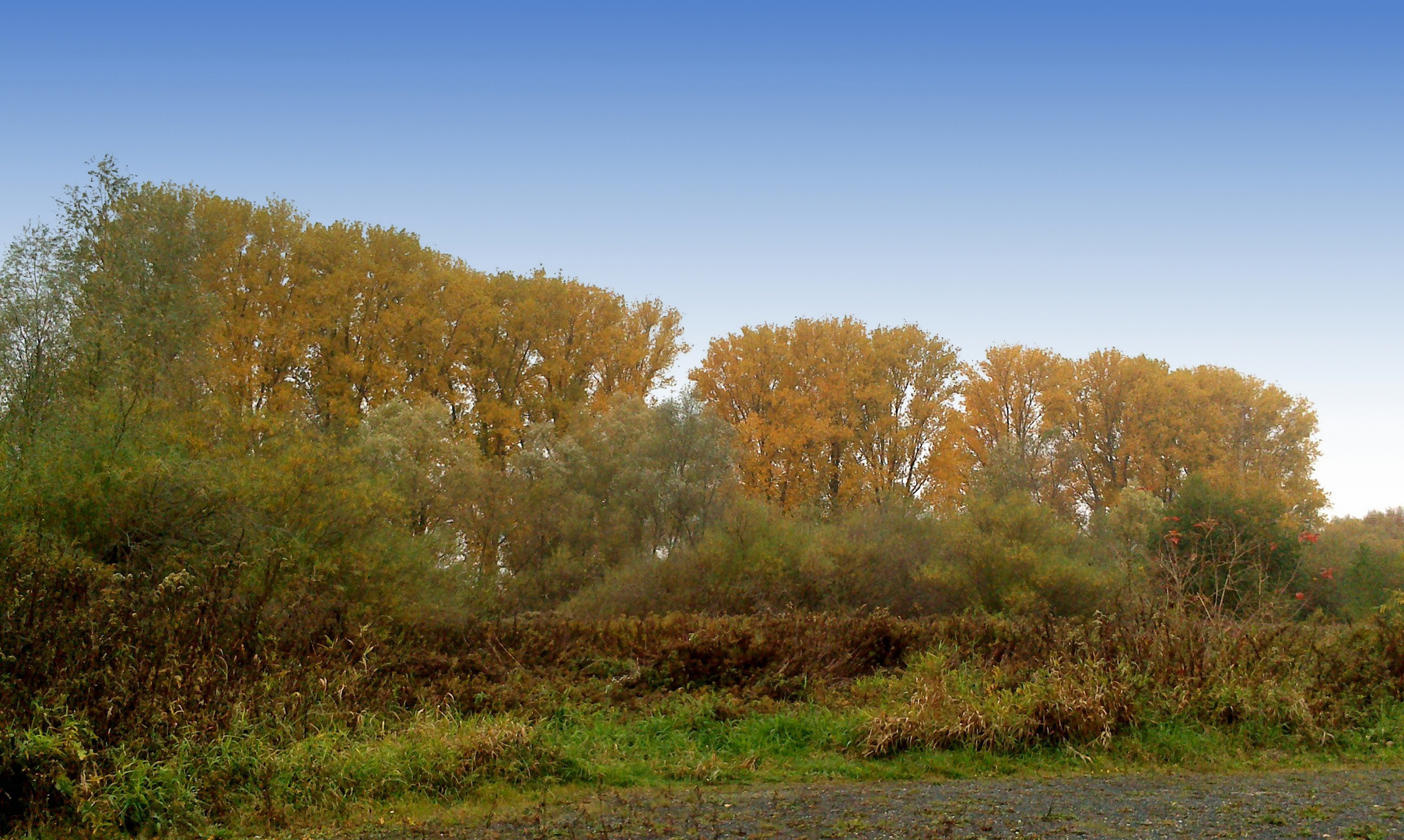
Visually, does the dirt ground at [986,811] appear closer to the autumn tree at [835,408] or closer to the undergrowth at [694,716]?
the undergrowth at [694,716]

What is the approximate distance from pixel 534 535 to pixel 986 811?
20.5 metres

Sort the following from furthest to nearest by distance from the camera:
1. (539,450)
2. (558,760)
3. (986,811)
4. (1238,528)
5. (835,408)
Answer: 1. (835,408)
2. (539,450)
3. (1238,528)
4. (558,760)
5. (986,811)

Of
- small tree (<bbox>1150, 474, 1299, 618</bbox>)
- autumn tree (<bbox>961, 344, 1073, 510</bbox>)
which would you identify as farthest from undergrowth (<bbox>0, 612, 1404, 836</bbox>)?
autumn tree (<bbox>961, 344, 1073, 510</bbox>)

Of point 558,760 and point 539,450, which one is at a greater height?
point 539,450

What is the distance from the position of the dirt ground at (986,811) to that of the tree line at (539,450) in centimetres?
365

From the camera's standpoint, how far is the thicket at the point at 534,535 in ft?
25.5

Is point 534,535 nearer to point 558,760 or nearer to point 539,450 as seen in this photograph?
point 539,450

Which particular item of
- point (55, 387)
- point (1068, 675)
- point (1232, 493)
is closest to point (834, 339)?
point (1232, 493)

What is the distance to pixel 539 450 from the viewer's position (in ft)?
94.5

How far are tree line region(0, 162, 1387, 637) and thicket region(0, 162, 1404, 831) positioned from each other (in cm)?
9

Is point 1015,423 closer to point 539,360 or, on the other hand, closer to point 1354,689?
point 539,360

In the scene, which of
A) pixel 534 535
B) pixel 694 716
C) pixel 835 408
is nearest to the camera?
pixel 694 716

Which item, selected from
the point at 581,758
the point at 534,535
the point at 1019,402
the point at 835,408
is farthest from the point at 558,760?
the point at 1019,402

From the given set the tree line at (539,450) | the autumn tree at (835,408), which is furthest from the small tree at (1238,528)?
the autumn tree at (835,408)
